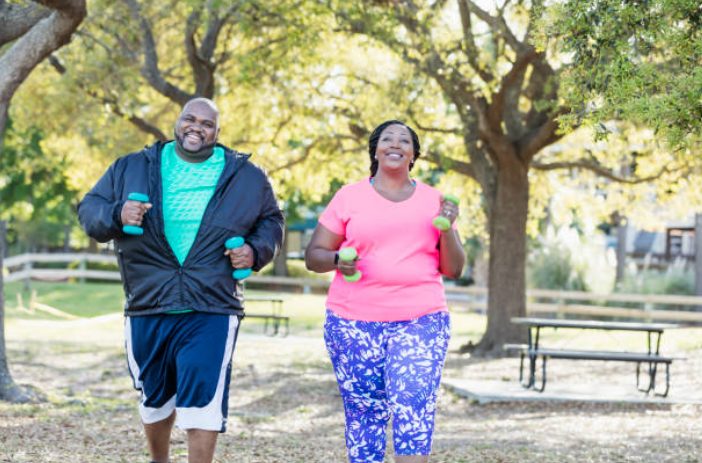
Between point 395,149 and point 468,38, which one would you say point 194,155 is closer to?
point 395,149

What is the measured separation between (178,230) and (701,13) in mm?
3222

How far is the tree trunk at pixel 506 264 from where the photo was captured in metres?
15.7

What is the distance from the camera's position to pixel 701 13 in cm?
527

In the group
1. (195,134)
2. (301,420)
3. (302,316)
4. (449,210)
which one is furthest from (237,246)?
(302,316)

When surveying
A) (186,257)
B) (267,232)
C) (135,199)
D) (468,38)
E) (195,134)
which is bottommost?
A: (186,257)

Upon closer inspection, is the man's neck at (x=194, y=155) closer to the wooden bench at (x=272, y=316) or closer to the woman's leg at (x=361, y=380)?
the woman's leg at (x=361, y=380)

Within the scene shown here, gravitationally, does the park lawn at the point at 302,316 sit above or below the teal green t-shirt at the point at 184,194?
below

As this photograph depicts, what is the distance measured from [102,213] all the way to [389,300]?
53.0 inches

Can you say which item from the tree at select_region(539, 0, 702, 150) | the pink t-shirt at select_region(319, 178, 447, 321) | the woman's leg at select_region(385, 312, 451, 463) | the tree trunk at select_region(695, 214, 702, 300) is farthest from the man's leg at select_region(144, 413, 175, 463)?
the tree trunk at select_region(695, 214, 702, 300)

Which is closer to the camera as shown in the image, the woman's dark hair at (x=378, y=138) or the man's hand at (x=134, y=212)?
the man's hand at (x=134, y=212)

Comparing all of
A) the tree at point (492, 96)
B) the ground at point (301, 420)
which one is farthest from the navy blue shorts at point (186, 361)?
the tree at point (492, 96)

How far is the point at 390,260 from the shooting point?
4.12 metres

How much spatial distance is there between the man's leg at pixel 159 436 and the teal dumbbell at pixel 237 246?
80cm

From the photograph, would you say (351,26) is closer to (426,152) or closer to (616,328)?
(426,152)
